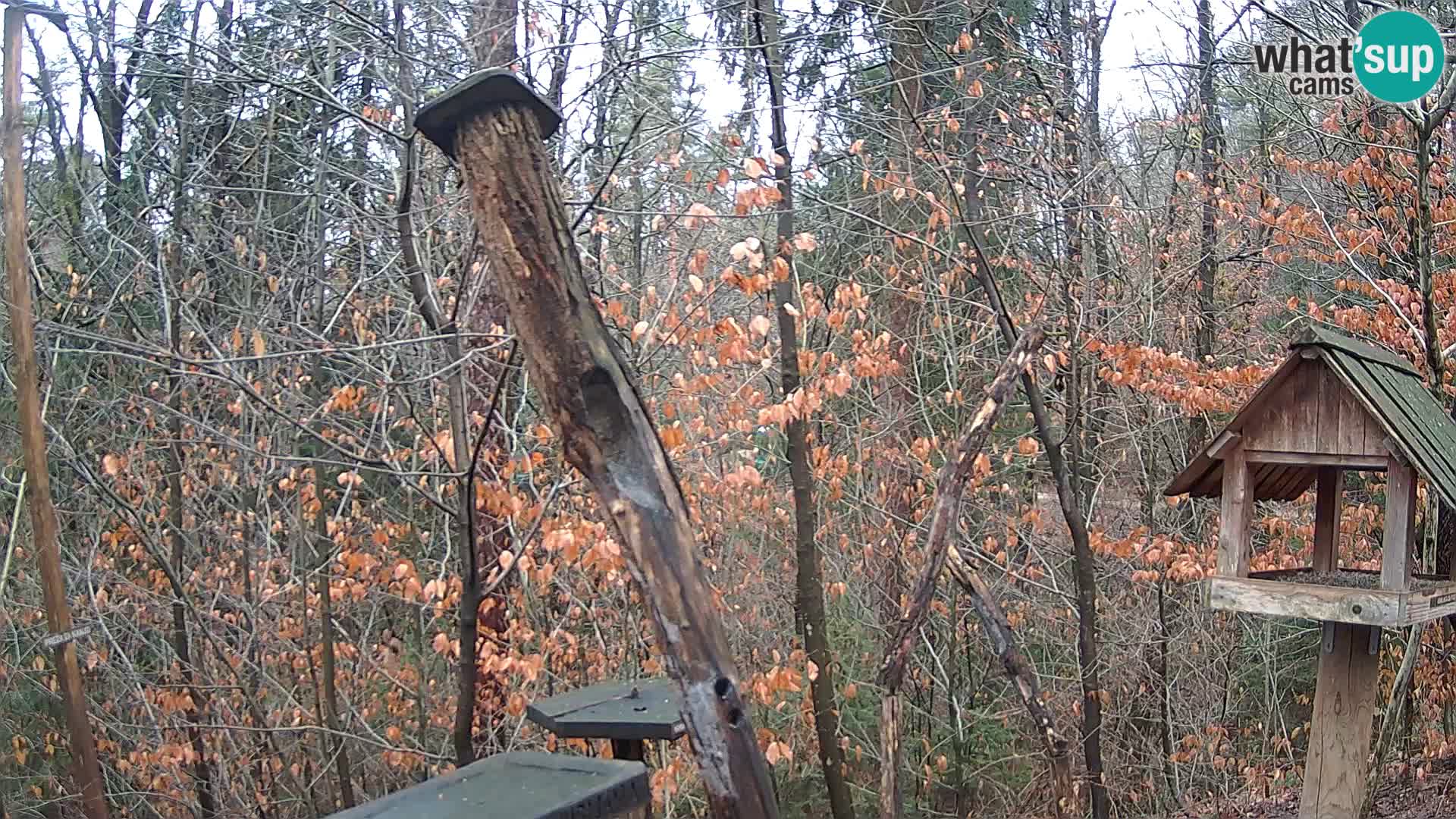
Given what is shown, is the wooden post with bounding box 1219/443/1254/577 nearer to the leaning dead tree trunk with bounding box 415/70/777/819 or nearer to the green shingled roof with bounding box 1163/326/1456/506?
the green shingled roof with bounding box 1163/326/1456/506

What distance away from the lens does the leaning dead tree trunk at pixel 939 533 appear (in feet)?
15.1

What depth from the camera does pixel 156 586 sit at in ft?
25.3

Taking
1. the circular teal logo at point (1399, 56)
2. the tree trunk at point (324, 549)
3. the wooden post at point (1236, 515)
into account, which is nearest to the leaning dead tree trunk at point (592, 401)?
the wooden post at point (1236, 515)

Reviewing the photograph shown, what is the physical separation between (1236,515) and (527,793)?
2.83 meters

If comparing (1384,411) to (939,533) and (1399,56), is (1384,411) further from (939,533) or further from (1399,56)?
(1399,56)

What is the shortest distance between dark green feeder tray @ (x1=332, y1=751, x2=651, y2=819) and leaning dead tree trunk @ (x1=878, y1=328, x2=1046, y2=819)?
2016 mm

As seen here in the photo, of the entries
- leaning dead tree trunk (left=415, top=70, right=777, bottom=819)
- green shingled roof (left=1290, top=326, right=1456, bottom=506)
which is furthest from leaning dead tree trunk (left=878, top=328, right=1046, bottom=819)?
leaning dead tree trunk (left=415, top=70, right=777, bottom=819)

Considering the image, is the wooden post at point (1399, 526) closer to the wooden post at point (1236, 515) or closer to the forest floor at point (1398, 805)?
the wooden post at point (1236, 515)

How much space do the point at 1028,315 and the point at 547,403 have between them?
5470 mm

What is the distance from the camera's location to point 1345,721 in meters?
4.11

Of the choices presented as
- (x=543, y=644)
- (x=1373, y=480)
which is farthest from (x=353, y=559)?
(x=1373, y=480)

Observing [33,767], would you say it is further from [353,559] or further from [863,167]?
[863,167]

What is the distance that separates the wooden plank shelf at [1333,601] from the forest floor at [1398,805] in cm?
332

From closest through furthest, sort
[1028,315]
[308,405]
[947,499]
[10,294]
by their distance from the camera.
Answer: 1. [947,499]
2. [10,294]
3. [308,405]
4. [1028,315]
